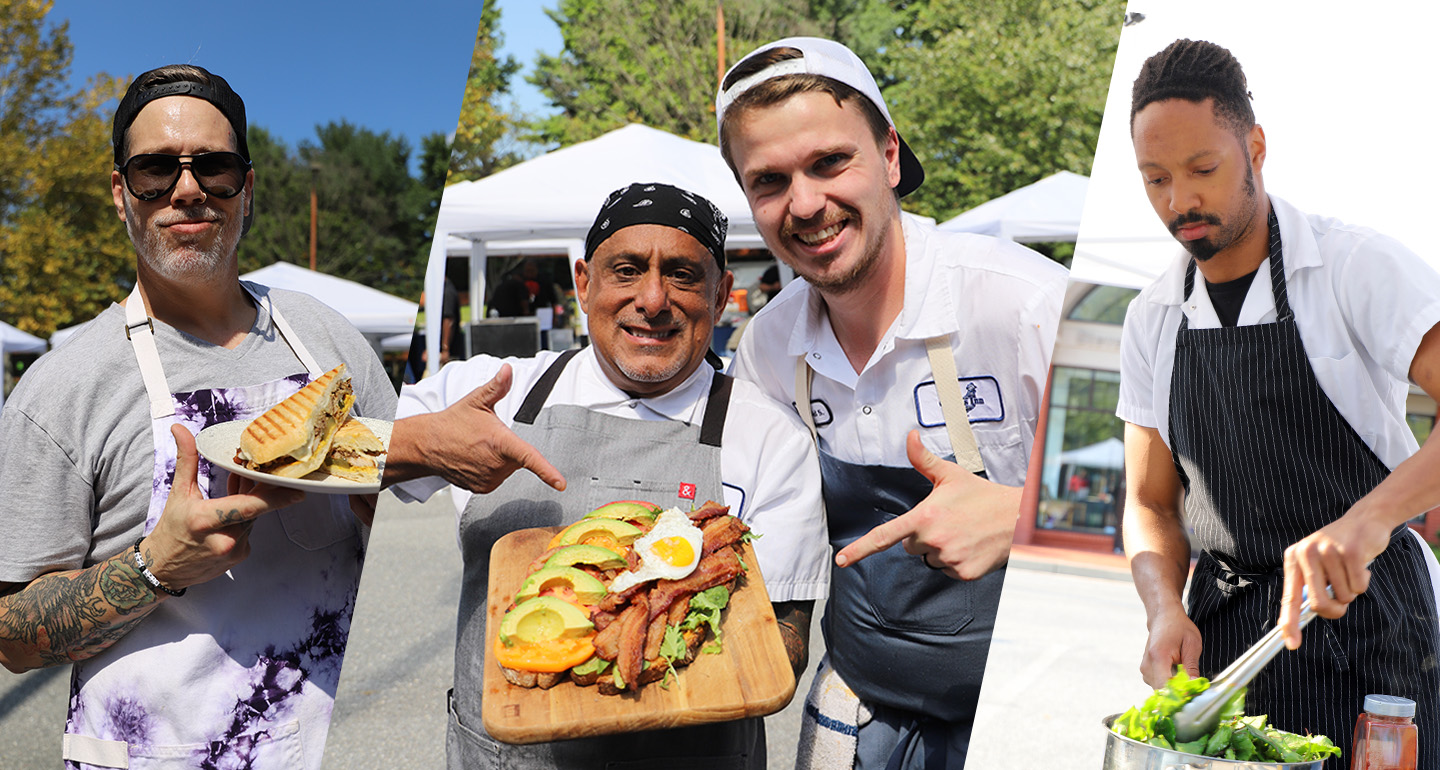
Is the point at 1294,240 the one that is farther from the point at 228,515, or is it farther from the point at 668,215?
the point at 228,515

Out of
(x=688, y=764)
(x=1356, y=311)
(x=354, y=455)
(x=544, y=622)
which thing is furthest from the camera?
(x=354, y=455)

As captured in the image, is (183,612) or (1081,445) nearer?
(1081,445)

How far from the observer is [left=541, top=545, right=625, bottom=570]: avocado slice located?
108 centimetres

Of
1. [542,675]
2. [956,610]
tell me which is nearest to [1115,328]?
[956,610]

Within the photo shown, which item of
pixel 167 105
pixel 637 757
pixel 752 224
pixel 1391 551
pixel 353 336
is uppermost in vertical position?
pixel 167 105

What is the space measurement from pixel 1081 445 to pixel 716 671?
1.56 feet

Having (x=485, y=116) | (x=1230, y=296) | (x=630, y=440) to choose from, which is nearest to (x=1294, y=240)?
(x=1230, y=296)

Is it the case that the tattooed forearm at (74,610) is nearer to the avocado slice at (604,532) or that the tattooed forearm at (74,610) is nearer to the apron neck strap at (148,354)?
the apron neck strap at (148,354)

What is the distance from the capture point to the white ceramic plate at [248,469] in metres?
1.24

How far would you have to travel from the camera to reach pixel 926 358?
4.07ft

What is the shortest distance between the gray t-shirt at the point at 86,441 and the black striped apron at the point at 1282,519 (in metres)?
1.19

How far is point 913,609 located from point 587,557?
1.56 ft

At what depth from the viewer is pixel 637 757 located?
1127mm

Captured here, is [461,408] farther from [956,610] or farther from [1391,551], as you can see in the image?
[1391,551]
